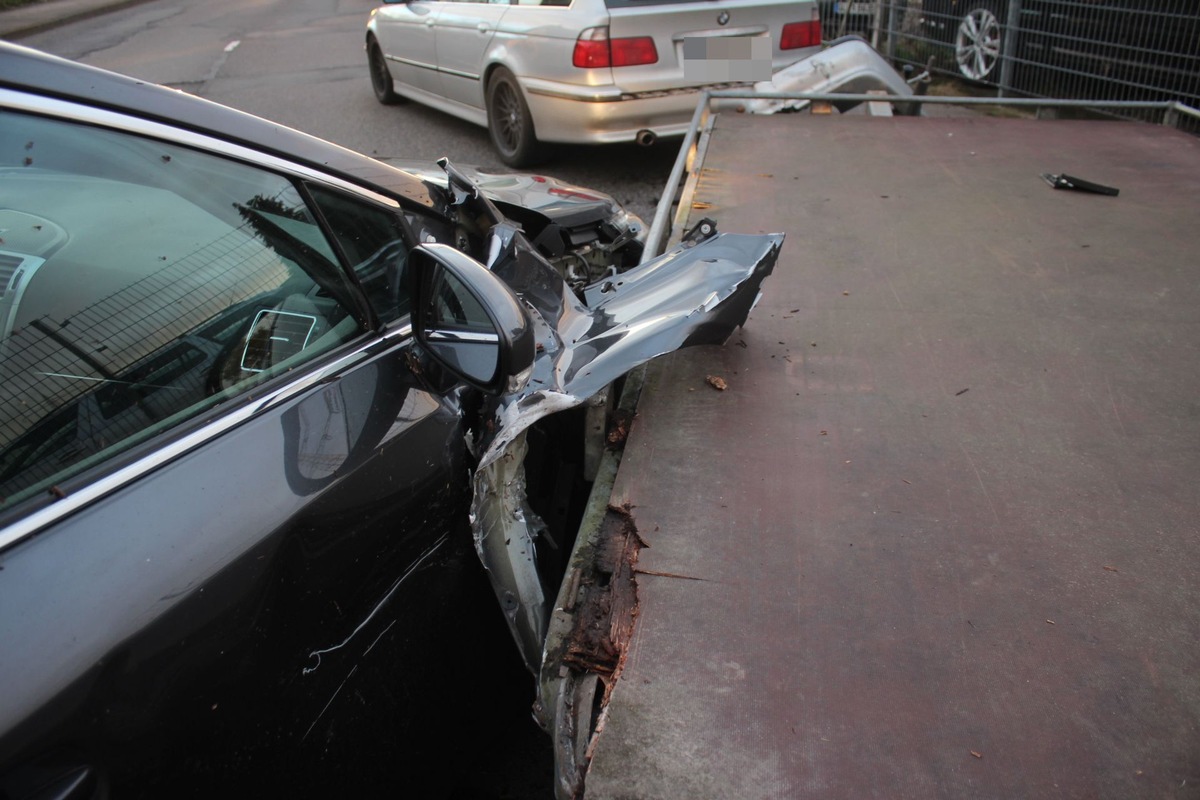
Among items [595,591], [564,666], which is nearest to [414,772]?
[564,666]

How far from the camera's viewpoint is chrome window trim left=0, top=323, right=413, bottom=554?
126 cm

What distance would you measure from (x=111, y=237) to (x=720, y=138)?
3.58m

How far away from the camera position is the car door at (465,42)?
6809 millimetres

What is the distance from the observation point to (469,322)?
197 cm

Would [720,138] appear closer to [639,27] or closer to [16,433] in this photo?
[639,27]

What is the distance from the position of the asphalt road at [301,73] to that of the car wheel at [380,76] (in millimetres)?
111

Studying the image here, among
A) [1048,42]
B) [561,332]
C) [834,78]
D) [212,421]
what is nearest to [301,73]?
[834,78]

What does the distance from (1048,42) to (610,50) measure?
4397mm

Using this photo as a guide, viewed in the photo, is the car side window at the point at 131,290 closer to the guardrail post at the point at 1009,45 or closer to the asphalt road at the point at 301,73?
the asphalt road at the point at 301,73

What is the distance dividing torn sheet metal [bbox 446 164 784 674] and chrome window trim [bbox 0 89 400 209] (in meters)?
0.45

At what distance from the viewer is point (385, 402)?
1.81 m

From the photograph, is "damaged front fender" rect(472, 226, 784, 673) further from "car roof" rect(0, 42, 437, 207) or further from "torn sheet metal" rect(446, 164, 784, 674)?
"car roof" rect(0, 42, 437, 207)

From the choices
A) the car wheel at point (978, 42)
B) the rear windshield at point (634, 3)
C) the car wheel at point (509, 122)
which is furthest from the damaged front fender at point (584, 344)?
the car wheel at point (978, 42)

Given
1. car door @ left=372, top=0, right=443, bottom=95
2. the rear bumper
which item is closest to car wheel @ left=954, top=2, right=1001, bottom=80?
the rear bumper
